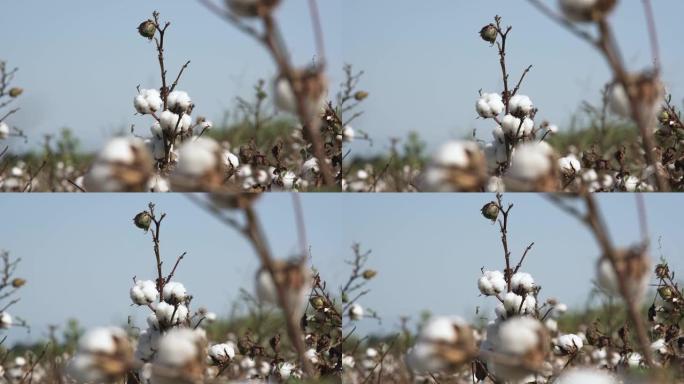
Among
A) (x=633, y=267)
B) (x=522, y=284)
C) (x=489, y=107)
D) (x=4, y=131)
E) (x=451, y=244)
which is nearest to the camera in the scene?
(x=633, y=267)

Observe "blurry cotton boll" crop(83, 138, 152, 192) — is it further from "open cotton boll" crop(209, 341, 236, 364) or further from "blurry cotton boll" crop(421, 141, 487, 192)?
"open cotton boll" crop(209, 341, 236, 364)

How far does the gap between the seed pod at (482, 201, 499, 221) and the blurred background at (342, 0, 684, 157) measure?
0.16m

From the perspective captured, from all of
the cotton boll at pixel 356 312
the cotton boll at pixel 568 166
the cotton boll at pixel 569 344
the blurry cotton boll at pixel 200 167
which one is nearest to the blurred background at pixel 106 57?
the cotton boll at pixel 356 312

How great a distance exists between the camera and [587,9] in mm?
393

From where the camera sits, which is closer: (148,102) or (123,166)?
(123,166)

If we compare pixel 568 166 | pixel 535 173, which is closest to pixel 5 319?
pixel 568 166

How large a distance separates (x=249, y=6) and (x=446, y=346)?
7.4 inches

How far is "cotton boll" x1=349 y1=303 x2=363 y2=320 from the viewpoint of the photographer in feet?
5.14

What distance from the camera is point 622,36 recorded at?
5.00 feet

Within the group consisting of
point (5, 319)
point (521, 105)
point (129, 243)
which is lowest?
point (5, 319)

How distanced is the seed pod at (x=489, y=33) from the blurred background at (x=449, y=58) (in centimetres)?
2

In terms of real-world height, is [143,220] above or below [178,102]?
below

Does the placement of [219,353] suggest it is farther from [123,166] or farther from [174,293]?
[123,166]

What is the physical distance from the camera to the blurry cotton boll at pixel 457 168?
0.42 m
